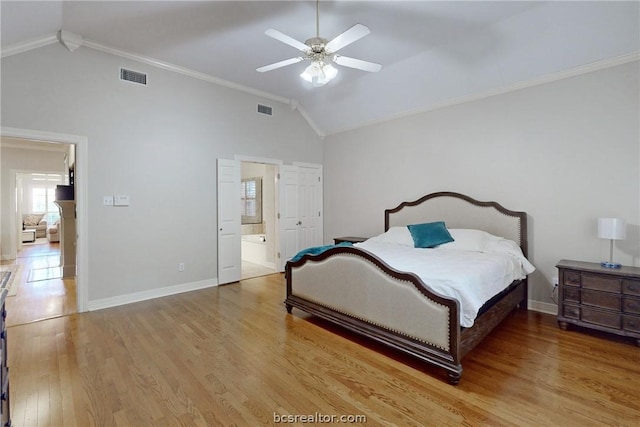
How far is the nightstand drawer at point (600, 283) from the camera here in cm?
280

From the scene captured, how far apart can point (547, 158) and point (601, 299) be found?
1.64m

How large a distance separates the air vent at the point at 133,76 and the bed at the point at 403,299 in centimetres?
320

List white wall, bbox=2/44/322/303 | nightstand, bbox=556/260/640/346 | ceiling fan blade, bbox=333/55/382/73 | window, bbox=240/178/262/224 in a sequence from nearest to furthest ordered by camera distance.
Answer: nightstand, bbox=556/260/640/346 → ceiling fan blade, bbox=333/55/382/73 → white wall, bbox=2/44/322/303 → window, bbox=240/178/262/224

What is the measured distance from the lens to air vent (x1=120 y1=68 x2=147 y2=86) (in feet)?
12.9

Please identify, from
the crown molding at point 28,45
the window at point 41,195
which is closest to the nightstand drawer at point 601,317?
the crown molding at point 28,45

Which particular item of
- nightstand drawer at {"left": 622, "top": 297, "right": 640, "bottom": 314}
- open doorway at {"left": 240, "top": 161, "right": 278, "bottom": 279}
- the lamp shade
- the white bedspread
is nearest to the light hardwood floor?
nightstand drawer at {"left": 622, "top": 297, "right": 640, "bottom": 314}

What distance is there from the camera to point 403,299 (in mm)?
2471

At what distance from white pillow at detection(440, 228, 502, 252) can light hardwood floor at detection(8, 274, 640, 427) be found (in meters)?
0.89

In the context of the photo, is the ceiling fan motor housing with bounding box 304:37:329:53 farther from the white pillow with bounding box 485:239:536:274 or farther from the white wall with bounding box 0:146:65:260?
the white wall with bounding box 0:146:65:260

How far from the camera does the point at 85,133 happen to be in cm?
366

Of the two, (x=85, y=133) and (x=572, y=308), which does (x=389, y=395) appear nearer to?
(x=572, y=308)

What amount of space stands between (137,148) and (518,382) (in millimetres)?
4819

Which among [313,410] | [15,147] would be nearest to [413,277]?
[313,410]

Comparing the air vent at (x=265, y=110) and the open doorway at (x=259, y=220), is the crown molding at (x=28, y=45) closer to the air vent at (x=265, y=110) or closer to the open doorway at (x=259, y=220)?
the air vent at (x=265, y=110)
